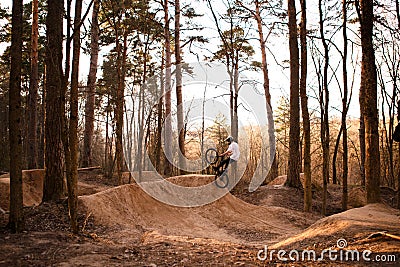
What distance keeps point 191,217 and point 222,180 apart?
2060mm

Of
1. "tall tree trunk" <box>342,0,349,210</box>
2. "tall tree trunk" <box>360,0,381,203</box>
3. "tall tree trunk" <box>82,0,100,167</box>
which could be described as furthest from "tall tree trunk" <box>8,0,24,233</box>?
"tall tree trunk" <box>82,0,100,167</box>

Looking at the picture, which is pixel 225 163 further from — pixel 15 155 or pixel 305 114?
pixel 15 155

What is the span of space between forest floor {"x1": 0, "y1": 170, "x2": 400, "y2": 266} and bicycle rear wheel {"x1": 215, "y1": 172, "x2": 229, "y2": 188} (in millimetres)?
307

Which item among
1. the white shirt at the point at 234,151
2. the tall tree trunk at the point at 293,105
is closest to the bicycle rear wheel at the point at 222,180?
the white shirt at the point at 234,151

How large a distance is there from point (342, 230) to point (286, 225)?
5539mm

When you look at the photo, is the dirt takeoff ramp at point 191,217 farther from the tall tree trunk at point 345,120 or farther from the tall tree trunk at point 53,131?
the tall tree trunk at point 345,120

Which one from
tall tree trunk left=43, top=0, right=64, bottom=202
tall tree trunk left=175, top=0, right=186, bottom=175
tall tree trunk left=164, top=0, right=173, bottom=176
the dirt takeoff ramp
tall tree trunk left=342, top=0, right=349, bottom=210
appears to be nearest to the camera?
tall tree trunk left=43, top=0, right=64, bottom=202

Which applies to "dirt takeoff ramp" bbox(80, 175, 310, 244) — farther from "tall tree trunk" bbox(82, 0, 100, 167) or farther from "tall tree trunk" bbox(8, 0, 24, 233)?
"tall tree trunk" bbox(82, 0, 100, 167)

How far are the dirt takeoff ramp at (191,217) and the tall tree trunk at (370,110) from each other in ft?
7.61

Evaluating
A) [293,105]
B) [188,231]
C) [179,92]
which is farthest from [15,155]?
[179,92]

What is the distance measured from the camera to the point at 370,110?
9656 millimetres

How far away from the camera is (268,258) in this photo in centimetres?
555

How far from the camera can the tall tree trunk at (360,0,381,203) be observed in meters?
9.62

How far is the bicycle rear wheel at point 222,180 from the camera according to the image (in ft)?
42.9
